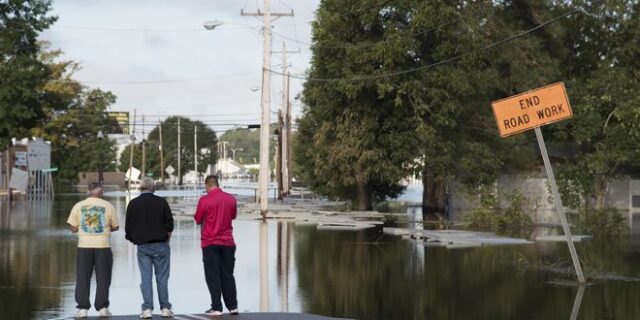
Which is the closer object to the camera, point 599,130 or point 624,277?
point 624,277

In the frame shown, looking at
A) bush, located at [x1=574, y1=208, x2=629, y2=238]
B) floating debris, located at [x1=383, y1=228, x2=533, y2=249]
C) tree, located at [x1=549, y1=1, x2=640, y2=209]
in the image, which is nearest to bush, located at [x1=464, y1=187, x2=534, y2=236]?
bush, located at [x1=574, y1=208, x2=629, y2=238]

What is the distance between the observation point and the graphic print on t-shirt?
1372 cm

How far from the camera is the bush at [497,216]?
36375 millimetres

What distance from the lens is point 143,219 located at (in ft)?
45.4

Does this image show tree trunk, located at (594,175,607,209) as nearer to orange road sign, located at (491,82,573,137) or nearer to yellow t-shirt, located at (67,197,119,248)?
orange road sign, located at (491,82,573,137)

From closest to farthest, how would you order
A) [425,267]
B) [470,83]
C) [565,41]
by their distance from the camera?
[425,267], [470,83], [565,41]

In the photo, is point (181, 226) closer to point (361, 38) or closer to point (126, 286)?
point (361, 38)

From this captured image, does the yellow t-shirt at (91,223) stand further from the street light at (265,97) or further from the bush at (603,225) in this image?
the street light at (265,97)

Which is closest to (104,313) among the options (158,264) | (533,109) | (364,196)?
(158,264)

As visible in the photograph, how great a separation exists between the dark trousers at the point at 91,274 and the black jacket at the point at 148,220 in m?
0.43

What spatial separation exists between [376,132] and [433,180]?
3.01 m

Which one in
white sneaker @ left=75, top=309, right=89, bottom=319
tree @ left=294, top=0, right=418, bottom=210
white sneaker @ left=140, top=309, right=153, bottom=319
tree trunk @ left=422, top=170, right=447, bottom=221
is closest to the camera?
white sneaker @ left=140, top=309, right=153, bottom=319

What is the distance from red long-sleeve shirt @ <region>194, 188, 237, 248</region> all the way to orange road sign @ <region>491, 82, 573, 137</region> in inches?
211

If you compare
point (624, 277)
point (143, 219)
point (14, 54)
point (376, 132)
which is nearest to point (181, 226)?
point (376, 132)
